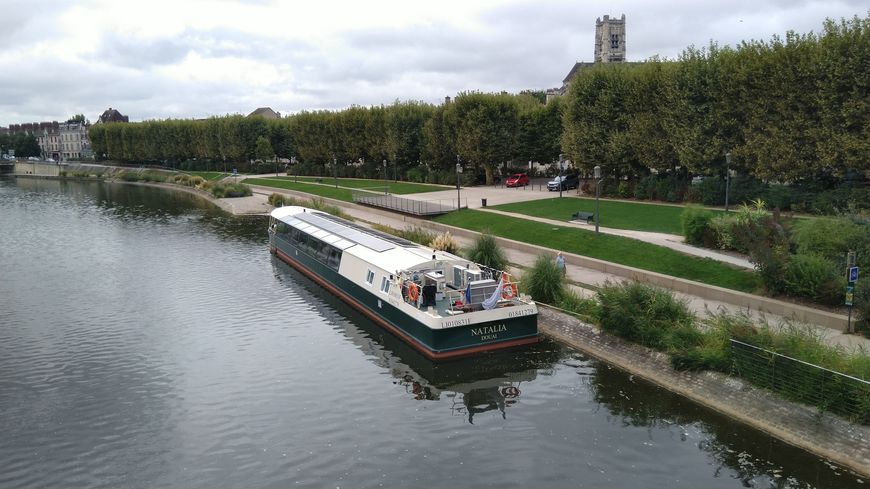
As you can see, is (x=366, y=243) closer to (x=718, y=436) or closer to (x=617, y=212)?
(x=718, y=436)

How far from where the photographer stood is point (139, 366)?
2288 centimetres

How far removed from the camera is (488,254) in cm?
2980

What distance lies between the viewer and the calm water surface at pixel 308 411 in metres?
15.6

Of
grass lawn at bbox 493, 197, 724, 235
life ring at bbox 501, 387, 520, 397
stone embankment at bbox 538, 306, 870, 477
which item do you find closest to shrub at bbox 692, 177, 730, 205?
grass lawn at bbox 493, 197, 724, 235

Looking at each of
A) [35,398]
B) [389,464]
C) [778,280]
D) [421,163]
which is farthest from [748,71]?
[421,163]

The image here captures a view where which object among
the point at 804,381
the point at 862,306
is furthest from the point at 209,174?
the point at 804,381

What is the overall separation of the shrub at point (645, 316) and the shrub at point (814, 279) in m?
4.19

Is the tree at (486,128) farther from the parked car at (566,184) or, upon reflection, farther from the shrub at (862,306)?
the shrub at (862,306)

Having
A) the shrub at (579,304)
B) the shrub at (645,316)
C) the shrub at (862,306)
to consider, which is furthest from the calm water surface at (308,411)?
the shrub at (862,306)

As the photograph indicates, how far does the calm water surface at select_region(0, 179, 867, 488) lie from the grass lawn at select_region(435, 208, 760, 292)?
8.47 m

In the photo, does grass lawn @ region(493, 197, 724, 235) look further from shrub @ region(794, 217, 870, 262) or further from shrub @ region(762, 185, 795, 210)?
shrub @ region(794, 217, 870, 262)

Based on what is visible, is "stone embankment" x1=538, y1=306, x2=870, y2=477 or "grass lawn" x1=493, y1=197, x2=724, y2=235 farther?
"grass lawn" x1=493, y1=197, x2=724, y2=235

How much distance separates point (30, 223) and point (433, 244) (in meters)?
45.4

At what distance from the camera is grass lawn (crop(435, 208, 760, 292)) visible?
2728cm
